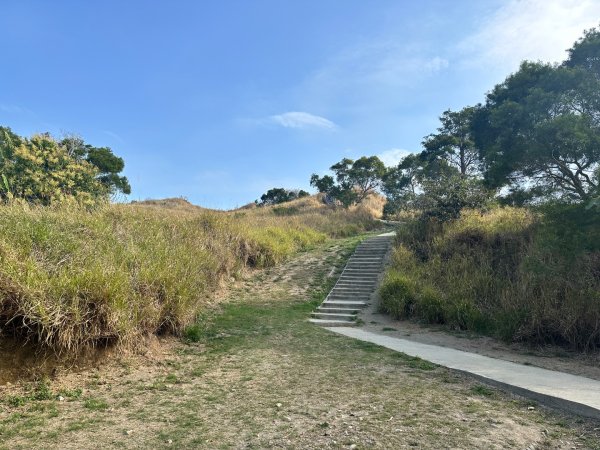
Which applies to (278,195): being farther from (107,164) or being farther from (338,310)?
(338,310)

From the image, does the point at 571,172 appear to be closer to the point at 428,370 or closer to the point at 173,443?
the point at 428,370

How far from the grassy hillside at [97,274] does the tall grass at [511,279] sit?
5.84 m

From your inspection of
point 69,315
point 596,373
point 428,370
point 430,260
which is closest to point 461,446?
point 428,370

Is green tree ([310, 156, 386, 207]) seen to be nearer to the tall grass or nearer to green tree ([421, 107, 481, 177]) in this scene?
green tree ([421, 107, 481, 177])

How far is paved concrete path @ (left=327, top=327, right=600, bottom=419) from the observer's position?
14.1 ft

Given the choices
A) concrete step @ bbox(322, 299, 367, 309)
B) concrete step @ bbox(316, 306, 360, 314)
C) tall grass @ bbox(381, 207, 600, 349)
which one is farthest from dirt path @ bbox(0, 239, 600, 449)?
concrete step @ bbox(322, 299, 367, 309)

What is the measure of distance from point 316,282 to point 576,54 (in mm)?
12281

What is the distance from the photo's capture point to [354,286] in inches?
549

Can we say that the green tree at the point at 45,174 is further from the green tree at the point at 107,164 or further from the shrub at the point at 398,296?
the green tree at the point at 107,164

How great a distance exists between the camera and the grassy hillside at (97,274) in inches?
197

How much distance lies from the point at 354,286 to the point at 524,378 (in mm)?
8685

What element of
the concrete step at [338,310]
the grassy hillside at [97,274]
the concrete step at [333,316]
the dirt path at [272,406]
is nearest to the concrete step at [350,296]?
the concrete step at [338,310]

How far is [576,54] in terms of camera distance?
14.4 metres

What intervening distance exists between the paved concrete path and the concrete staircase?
10.4 ft
